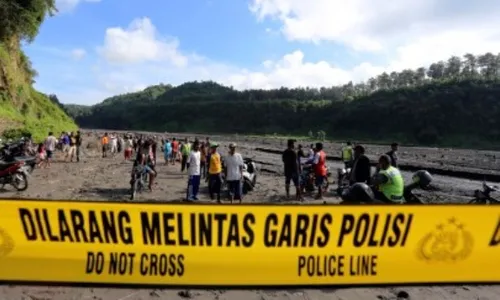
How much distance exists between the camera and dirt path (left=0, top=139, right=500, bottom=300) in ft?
22.4

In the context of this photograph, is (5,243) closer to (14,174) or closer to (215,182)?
(215,182)

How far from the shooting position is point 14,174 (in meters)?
16.2

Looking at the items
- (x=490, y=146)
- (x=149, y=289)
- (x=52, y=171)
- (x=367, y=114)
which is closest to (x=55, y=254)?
(x=149, y=289)

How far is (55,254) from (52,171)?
18.4m

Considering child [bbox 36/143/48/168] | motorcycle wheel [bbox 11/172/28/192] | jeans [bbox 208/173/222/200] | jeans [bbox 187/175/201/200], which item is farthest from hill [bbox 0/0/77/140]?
jeans [bbox 208/173/222/200]

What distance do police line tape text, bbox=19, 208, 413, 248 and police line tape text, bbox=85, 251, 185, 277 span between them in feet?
0.60

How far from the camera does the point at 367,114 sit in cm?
12888

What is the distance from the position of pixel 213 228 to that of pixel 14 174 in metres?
11.8

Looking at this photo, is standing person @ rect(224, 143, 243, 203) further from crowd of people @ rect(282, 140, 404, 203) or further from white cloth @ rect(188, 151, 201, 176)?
crowd of people @ rect(282, 140, 404, 203)

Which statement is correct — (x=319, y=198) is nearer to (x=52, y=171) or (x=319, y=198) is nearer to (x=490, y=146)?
(x=52, y=171)

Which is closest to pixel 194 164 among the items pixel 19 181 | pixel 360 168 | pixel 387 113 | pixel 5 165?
pixel 360 168

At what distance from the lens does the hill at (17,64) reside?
37.9 metres

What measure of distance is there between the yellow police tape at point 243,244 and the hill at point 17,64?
30.3 m

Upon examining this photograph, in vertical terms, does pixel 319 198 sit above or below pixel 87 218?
below
